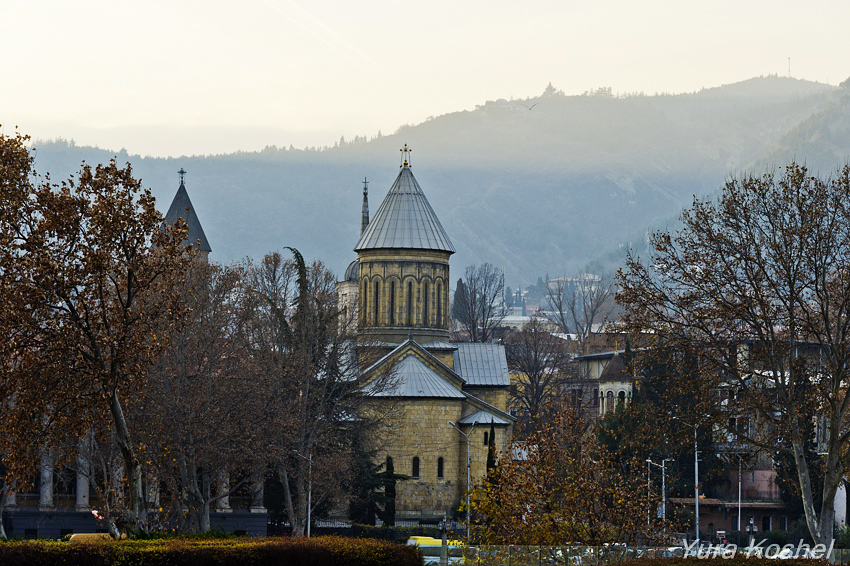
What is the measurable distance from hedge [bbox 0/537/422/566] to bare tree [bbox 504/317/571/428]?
55.5 meters

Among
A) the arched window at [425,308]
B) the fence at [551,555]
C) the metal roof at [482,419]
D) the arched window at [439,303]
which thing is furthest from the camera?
the arched window at [439,303]

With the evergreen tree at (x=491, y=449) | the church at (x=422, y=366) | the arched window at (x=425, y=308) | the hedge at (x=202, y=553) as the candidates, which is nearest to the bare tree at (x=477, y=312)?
the church at (x=422, y=366)

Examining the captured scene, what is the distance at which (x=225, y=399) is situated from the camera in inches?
1513

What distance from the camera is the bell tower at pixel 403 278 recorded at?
5962 centimetres

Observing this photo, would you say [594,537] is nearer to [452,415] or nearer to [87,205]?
[87,205]

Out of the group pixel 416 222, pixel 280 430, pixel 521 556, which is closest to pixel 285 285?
pixel 280 430

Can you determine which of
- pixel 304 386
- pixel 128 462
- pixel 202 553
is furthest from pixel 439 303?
pixel 202 553

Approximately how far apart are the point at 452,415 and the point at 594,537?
28242mm

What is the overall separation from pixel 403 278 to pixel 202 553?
137 feet

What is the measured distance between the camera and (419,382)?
53719 millimetres

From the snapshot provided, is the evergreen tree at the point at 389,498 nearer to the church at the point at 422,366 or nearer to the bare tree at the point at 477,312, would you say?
the church at the point at 422,366

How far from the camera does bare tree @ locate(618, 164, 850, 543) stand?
26.2 meters

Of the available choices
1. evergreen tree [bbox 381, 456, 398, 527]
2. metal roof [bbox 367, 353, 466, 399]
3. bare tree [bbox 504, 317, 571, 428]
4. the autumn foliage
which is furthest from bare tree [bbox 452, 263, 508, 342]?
the autumn foliage

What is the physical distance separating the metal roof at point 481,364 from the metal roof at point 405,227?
5.18 m
